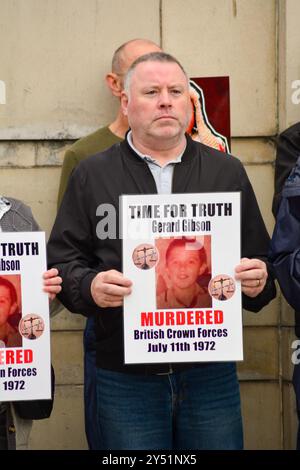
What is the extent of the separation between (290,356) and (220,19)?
1863 mm

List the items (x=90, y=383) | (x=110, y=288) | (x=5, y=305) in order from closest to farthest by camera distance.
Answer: (x=110, y=288), (x=5, y=305), (x=90, y=383)

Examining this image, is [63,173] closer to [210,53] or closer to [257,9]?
[210,53]

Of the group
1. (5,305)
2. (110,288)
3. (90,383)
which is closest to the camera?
(110,288)

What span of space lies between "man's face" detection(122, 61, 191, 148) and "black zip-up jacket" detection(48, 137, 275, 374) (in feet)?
0.40

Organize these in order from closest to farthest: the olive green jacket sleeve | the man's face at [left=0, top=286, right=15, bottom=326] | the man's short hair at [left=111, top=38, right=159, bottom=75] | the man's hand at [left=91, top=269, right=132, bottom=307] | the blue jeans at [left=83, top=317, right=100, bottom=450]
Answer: the man's hand at [left=91, top=269, right=132, bottom=307] → the man's face at [left=0, top=286, right=15, bottom=326] → the blue jeans at [left=83, top=317, right=100, bottom=450] → the olive green jacket sleeve → the man's short hair at [left=111, top=38, right=159, bottom=75]

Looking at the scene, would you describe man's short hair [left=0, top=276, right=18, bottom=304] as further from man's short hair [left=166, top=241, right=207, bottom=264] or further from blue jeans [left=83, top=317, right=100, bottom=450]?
blue jeans [left=83, top=317, right=100, bottom=450]

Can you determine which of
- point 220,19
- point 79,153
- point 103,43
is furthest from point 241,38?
point 79,153

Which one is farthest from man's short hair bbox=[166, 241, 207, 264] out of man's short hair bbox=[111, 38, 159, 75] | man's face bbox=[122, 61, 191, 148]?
man's short hair bbox=[111, 38, 159, 75]

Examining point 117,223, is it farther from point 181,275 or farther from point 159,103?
point 159,103

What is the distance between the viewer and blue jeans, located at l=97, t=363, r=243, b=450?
3.32 meters

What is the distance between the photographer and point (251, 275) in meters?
3.18

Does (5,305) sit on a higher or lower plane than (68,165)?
lower

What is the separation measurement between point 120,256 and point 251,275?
50 cm

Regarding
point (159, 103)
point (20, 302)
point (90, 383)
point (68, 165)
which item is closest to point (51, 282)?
point (20, 302)
